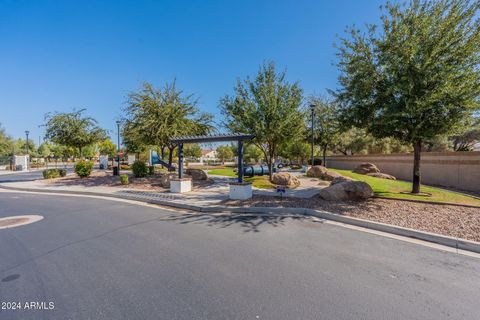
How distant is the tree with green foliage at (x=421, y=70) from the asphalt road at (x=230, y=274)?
16.6ft

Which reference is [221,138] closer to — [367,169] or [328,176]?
[328,176]

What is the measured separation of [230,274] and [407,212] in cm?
633

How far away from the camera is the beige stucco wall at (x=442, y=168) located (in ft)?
45.3

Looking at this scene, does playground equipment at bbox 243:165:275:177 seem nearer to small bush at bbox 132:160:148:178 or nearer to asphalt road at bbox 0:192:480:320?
small bush at bbox 132:160:148:178

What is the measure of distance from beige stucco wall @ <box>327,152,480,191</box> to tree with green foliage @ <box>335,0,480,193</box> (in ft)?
27.5

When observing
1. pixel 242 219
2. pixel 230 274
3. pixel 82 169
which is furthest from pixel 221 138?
pixel 82 169

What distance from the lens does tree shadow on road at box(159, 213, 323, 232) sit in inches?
258

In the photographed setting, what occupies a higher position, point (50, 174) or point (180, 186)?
point (50, 174)

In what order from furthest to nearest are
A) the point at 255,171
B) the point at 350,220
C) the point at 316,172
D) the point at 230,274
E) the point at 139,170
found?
1. the point at 255,171
2. the point at 316,172
3. the point at 139,170
4. the point at 350,220
5. the point at 230,274

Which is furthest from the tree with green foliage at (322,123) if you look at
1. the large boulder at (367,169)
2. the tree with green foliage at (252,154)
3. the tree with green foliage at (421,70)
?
the tree with green foliage at (252,154)

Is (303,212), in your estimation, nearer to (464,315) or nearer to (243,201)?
(243,201)

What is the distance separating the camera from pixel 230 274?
378 centimetres

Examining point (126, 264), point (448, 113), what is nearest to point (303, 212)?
point (126, 264)

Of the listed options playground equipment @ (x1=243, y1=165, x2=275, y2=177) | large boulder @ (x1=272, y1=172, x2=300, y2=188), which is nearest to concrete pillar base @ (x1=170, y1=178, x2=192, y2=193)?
large boulder @ (x1=272, y1=172, x2=300, y2=188)
